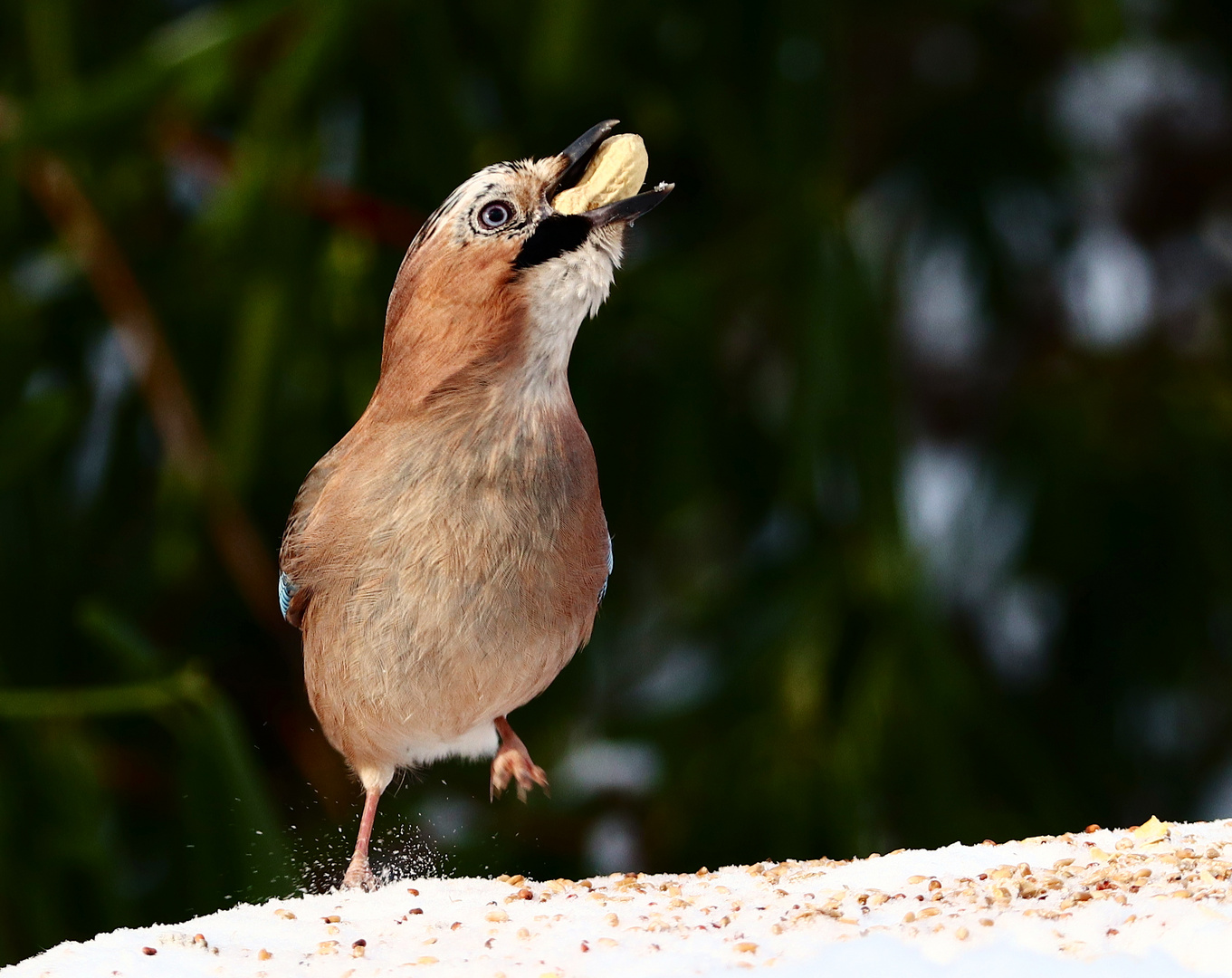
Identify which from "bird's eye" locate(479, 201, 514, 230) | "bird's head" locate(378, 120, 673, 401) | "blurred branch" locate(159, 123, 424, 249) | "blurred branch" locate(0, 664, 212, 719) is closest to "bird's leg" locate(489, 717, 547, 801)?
"bird's head" locate(378, 120, 673, 401)

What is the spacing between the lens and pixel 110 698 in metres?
2.92

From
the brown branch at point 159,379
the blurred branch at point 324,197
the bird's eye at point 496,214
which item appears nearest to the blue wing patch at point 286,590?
the bird's eye at point 496,214

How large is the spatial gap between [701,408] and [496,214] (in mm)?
2300

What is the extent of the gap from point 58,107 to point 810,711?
2.01m

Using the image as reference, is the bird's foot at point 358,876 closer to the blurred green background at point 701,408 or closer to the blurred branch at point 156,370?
the blurred green background at point 701,408

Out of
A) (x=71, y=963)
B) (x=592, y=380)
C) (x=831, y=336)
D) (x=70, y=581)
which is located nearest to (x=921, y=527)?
(x=831, y=336)

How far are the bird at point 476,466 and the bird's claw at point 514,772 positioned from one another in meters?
0.12

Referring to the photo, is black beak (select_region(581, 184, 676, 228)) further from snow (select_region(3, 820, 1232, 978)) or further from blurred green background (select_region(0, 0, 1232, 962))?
blurred green background (select_region(0, 0, 1232, 962))

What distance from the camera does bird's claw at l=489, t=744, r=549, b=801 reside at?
5.14 ft

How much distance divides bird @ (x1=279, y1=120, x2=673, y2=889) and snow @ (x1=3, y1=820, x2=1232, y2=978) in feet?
0.70

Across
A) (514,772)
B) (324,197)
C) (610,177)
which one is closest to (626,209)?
(610,177)

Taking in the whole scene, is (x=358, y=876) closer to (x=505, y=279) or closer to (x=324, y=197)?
(x=505, y=279)

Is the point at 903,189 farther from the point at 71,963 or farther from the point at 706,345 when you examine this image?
the point at 71,963

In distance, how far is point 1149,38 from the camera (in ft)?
13.5
